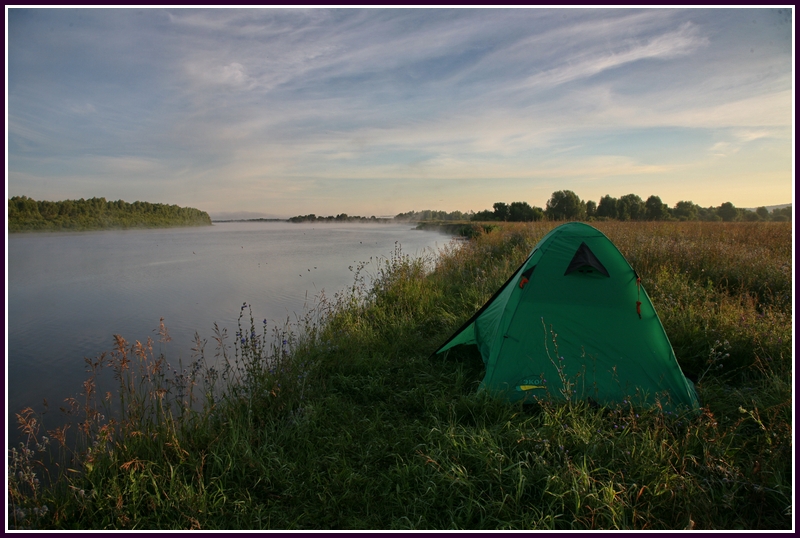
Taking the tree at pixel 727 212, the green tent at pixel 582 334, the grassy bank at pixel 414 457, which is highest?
the tree at pixel 727 212

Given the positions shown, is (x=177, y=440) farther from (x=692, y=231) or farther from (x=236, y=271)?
(x=692, y=231)

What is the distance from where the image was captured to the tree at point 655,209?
82.9 feet

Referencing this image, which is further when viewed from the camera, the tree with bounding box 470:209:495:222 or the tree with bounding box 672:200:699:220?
the tree with bounding box 470:209:495:222

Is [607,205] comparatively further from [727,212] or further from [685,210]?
[727,212]

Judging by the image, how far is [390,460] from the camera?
9.41 feet

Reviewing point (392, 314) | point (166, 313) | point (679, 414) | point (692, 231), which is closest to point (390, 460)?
point (679, 414)

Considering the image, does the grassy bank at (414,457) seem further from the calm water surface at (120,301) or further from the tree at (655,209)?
the tree at (655,209)

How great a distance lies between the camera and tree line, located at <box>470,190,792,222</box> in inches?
795

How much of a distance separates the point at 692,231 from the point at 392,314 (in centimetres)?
1141

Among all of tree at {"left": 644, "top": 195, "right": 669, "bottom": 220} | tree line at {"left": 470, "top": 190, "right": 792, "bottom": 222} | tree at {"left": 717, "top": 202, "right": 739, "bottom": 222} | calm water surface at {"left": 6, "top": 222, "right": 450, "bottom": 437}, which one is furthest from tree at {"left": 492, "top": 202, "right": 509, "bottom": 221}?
calm water surface at {"left": 6, "top": 222, "right": 450, "bottom": 437}

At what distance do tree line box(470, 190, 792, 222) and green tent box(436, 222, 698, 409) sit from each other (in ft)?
47.5

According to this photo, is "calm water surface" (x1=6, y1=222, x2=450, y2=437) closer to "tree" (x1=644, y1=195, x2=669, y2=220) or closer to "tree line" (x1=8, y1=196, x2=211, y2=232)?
"tree line" (x1=8, y1=196, x2=211, y2=232)

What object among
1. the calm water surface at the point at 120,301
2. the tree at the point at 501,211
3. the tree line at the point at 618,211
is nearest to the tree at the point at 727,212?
the tree line at the point at 618,211

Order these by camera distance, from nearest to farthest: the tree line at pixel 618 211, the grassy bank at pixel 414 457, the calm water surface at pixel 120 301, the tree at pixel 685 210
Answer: the grassy bank at pixel 414 457, the calm water surface at pixel 120 301, the tree line at pixel 618 211, the tree at pixel 685 210
